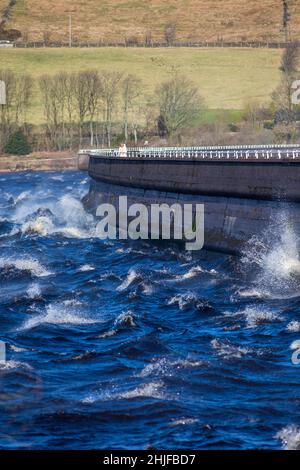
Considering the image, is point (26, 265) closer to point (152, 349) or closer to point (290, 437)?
point (152, 349)

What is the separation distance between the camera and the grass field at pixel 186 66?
494ft

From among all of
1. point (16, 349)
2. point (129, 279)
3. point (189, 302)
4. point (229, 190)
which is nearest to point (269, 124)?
point (229, 190)

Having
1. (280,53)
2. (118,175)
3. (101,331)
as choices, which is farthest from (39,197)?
(280,53)

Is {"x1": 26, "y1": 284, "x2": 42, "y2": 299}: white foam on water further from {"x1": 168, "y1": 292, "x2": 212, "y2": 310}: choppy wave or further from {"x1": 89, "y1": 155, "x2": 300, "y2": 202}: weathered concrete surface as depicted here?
{"x1": 89, "y1": 155, "x2": 300, "y2": 202}: weathered concrete surface

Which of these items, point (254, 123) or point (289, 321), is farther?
point (254, 123)

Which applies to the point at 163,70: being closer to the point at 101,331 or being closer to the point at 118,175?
the point at 118,175

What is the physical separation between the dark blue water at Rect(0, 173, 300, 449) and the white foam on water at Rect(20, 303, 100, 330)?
6cm

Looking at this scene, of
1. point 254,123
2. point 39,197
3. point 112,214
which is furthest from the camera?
point 254,123

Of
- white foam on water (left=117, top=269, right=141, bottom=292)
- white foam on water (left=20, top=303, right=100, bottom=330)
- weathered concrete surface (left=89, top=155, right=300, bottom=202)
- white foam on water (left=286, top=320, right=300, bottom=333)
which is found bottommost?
white foam on water (left=117, top=269, right=141, bottom=292)

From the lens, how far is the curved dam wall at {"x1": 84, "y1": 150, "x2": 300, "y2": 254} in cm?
4144

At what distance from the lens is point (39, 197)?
86438 mm

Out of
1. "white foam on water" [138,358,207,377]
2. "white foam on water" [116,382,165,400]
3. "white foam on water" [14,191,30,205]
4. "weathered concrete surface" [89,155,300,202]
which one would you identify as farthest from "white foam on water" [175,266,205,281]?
"white foam on water" [14,191,30,205]

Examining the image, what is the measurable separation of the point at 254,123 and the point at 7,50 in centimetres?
5844
